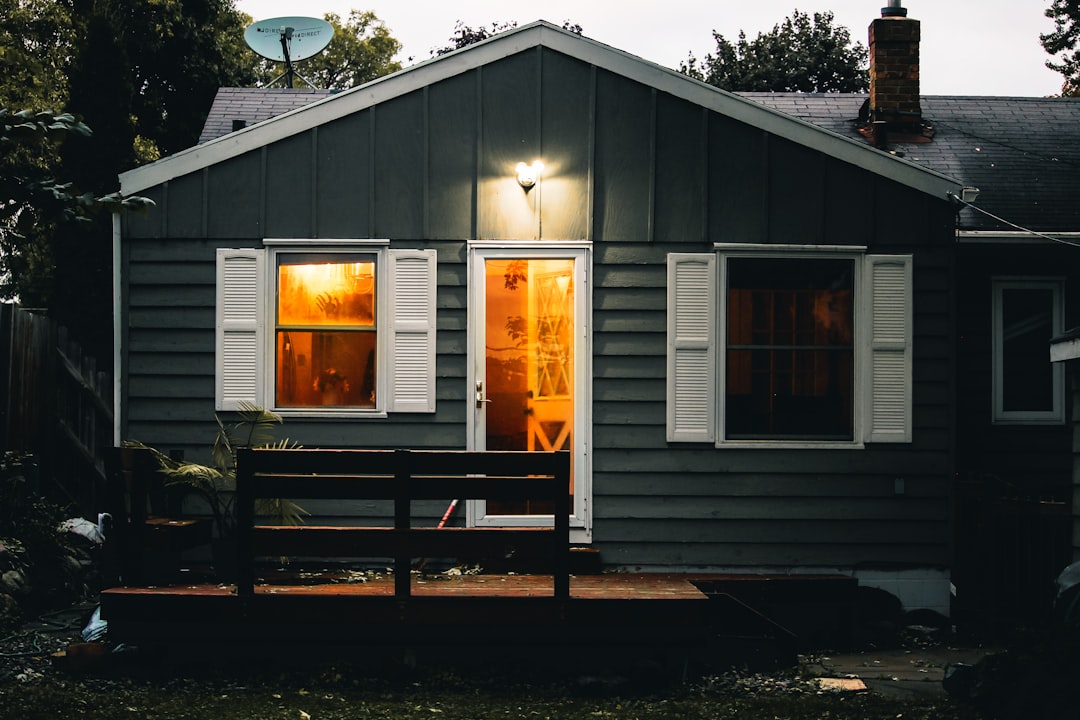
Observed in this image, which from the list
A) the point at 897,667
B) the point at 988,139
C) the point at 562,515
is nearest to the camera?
the point at 562,515

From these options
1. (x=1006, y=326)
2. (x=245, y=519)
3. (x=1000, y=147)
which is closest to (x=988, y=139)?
(x=1000, y=147)

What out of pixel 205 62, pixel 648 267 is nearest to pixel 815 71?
pixel 205 62

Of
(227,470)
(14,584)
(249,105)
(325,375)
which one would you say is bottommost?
(14,584)

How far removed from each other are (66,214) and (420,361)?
3302 millimetres

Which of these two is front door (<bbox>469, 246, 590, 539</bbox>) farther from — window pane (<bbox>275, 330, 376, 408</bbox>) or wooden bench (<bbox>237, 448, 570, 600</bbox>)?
wooden bench (<bbox>237, 448, 570, 600</bbox>)

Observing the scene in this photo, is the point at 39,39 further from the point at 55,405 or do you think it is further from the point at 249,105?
the point at 55,405

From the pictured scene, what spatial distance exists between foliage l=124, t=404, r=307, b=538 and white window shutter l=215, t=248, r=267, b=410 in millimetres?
169

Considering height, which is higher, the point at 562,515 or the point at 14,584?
the point at 562,515

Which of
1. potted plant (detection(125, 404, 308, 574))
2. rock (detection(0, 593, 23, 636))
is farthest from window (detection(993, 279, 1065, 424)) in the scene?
rock (detection(0, 593, 23, 636))

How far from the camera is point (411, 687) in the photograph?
609 cm

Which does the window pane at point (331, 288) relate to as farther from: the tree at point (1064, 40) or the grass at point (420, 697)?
the tree at point (1064, 40)

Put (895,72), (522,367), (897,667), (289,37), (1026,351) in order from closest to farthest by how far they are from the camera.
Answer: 1. (897,667)
2. (522,367)
3. (1026,351)
4. (895,72)
5. (289,37)

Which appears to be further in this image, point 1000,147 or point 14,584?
point 1000,147

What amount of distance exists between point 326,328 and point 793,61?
73.0 feet
